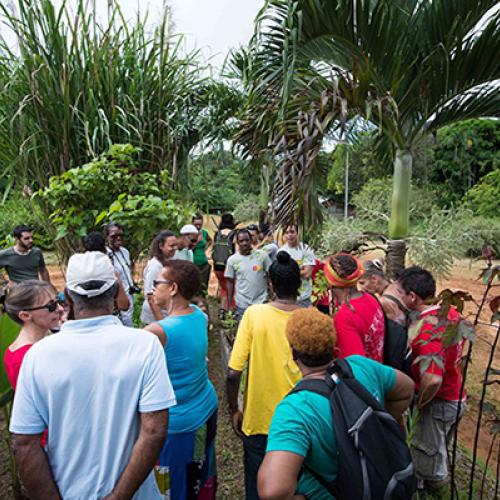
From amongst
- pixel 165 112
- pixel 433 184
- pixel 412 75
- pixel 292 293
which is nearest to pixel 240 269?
pixel 165 112

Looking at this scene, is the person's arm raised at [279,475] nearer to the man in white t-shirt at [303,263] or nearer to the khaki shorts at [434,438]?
the khaki shorts at [434,438]

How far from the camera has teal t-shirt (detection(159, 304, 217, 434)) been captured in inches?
76.0

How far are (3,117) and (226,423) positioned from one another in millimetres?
3541

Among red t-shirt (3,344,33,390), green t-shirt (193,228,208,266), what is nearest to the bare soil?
green t-shirt (193,228,208,266)

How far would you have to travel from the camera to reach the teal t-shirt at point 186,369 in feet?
6.33

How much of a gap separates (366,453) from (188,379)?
105 cm

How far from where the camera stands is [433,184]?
2091 centimetres

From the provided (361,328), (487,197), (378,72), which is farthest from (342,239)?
(487,197)

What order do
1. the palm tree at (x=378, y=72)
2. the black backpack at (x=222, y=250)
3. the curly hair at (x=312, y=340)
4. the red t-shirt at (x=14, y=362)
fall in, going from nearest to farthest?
the curly hair at (x=312, y=340), the red t-shirt at (x=14, y=362), the palm tree at (x=378, y=72), the black backpack at (x=222, y=250)

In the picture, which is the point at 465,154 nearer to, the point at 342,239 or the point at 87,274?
the point at 342,239

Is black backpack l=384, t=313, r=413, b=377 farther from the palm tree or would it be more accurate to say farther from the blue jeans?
the palm tree

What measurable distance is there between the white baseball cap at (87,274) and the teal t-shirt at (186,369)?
53 centimetres

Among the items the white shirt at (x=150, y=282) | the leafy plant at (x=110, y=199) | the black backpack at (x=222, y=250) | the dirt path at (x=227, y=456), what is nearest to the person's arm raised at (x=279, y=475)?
the dirt path at (x=227, y=456)

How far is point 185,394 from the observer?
78.3 inches
